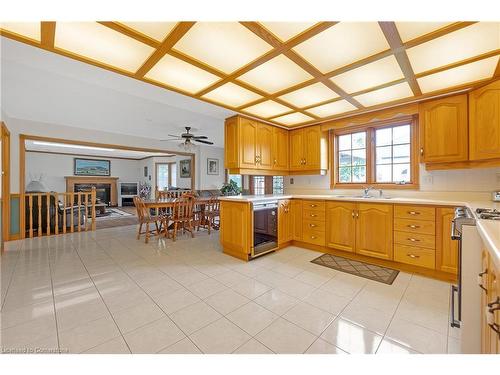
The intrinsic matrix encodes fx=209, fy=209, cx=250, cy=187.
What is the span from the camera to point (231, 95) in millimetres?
2607

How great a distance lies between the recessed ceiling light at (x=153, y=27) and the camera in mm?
1456

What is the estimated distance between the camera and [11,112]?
3.74 metres

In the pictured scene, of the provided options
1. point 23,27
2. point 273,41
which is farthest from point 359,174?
point 23,27

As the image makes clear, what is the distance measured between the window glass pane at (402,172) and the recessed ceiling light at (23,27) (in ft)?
13.3

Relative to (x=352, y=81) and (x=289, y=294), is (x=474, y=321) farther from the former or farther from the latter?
(x=352, y=81)

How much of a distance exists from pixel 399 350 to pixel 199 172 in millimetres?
6752

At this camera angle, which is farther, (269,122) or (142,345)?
(269,122)

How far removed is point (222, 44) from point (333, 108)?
1.96 meters

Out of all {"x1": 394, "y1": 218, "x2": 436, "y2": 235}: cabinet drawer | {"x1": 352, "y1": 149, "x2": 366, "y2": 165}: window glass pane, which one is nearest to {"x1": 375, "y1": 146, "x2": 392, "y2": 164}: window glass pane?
{"x1": 352, "y1": 149, "x2": 366, "y2": 165}: window glass pane

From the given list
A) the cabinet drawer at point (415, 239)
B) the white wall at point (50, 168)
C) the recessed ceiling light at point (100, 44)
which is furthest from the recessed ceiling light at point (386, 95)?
the white wall at point (50, 168)

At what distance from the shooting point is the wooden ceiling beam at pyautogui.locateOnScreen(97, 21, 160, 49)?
4.74 feet

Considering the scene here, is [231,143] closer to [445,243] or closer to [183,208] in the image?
[183,208]
